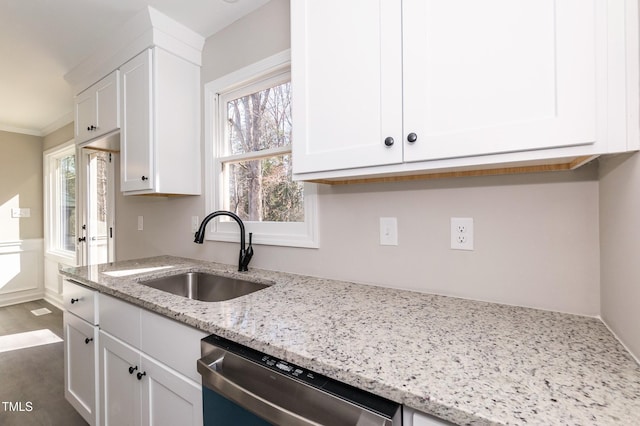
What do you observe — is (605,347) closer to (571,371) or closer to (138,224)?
(571,371)

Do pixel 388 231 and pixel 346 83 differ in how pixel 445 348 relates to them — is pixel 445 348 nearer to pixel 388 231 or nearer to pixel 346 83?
pixel 388 231

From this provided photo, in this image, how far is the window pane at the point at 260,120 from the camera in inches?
67.0

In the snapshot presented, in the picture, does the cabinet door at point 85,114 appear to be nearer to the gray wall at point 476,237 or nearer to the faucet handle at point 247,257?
the gray wall at point 476,237

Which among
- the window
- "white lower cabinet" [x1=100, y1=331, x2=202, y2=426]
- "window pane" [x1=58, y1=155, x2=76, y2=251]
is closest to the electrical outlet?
"white lower cabinet" [x1=100, y1=331, x2=202, y2=426]

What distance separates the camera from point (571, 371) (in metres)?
0.61

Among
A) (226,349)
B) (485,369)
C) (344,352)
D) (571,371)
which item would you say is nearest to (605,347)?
(571,371)

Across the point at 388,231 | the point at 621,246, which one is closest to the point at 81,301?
the point at 388,231

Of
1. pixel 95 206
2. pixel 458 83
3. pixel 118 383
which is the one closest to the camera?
pixel 458 83

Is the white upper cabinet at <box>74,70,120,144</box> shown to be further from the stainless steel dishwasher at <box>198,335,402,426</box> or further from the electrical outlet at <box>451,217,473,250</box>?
the electrical outlet at <box>451,217,473,250</box>

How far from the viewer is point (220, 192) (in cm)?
196

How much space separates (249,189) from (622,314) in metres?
1.71

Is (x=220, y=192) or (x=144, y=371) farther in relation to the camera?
(x=220, y=192)

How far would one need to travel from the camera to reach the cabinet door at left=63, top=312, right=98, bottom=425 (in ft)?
4.88

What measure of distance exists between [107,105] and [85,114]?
415 millimetres
